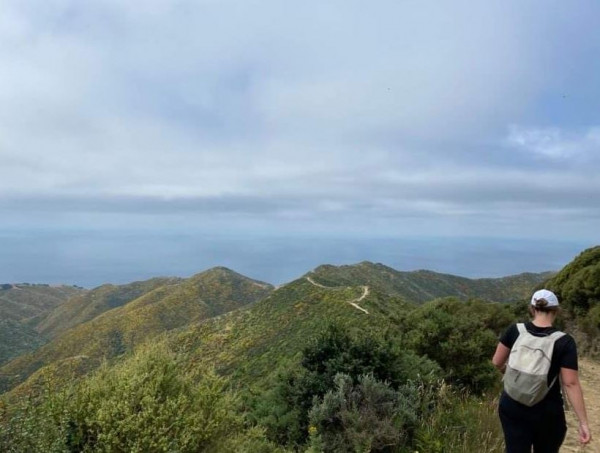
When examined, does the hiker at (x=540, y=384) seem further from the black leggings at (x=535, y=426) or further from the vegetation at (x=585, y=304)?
the vegetation at (x=585, y=304)

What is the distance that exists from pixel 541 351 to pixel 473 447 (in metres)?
2.26

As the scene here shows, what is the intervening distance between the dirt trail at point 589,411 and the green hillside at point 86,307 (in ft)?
335

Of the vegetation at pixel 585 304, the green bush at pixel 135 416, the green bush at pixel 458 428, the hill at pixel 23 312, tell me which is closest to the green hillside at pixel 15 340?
the hill at pixel 23 312

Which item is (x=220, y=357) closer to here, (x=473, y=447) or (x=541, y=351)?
(x=473, y=447)

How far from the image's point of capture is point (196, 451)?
4836 millimetres

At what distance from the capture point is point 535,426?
4.12m

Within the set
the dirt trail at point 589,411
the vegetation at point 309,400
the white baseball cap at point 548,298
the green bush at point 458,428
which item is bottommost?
the dirt trail at point 589,411

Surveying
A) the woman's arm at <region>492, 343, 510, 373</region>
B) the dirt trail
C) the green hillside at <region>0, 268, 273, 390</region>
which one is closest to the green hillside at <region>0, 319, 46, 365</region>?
the green hillside at <region>0, 268, 273, 390</region>

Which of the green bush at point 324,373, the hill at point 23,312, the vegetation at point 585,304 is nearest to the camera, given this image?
the green bush at point 324,373

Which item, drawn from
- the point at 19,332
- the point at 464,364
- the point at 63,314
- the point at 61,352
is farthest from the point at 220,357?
the point at 63,314

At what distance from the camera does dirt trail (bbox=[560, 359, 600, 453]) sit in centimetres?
666

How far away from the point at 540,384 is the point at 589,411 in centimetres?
629

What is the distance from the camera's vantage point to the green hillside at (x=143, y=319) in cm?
5297

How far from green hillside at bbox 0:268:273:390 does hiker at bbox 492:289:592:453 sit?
4574 cm
